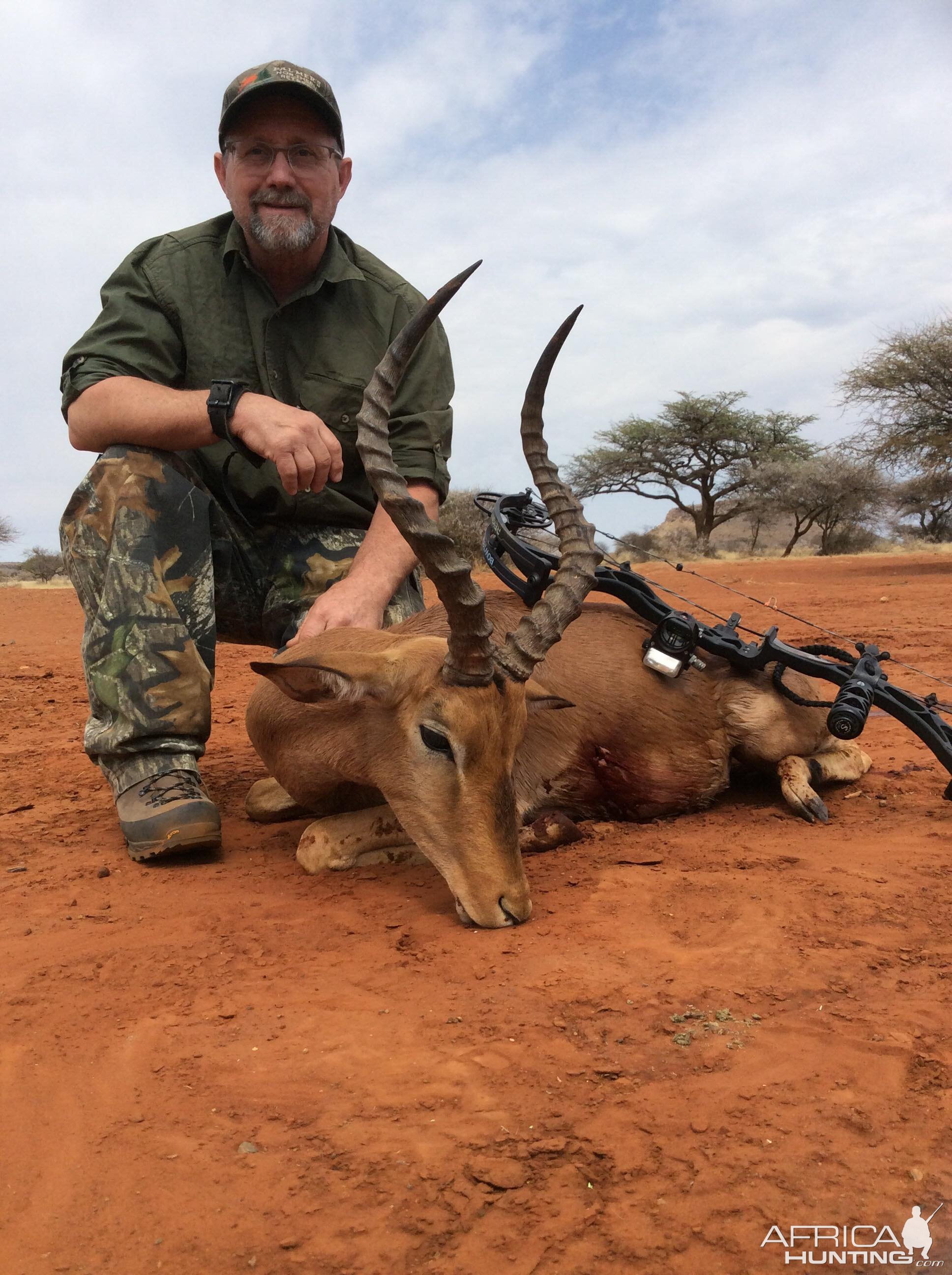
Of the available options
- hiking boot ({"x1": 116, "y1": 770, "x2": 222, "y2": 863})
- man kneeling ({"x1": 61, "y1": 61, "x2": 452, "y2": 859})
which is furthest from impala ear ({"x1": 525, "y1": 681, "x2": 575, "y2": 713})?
hiking boot ({"x1": 116, "y1": 770, "x2": 222, "y2": 863})

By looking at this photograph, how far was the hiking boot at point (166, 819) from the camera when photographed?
158 inches

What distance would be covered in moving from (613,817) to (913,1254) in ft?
10.5

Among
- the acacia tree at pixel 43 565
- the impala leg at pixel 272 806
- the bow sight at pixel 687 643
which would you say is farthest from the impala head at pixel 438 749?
the acacia tree at pixel 43 565

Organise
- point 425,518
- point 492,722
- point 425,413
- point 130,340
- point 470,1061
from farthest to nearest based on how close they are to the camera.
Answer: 1. point 425,413
2. point 130,340
3. point 492,722
4. point 425,518
5. point 470,1061

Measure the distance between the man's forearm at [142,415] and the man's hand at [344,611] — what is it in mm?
A: 921

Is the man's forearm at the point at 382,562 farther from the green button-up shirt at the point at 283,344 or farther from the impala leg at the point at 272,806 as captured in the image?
the impala leg at the point at 272,806

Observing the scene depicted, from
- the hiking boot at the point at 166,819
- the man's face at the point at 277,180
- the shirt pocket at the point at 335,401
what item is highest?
the man's face at the point at 277,180

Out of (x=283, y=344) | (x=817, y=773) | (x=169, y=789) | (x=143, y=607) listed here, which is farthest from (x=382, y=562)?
(x=817, y=773)

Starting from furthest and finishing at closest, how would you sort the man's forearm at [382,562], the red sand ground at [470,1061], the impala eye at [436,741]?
the man's forearm at [382,562]
the impala eye at [436,741]
the red sand ground at [470,1061]

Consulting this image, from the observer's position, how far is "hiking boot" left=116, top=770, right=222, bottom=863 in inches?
158

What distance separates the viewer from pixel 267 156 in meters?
5.13

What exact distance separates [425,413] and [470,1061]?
3.86 meters

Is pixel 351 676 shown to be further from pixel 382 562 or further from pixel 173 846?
pixel 382 562

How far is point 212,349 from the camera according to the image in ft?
17.2
